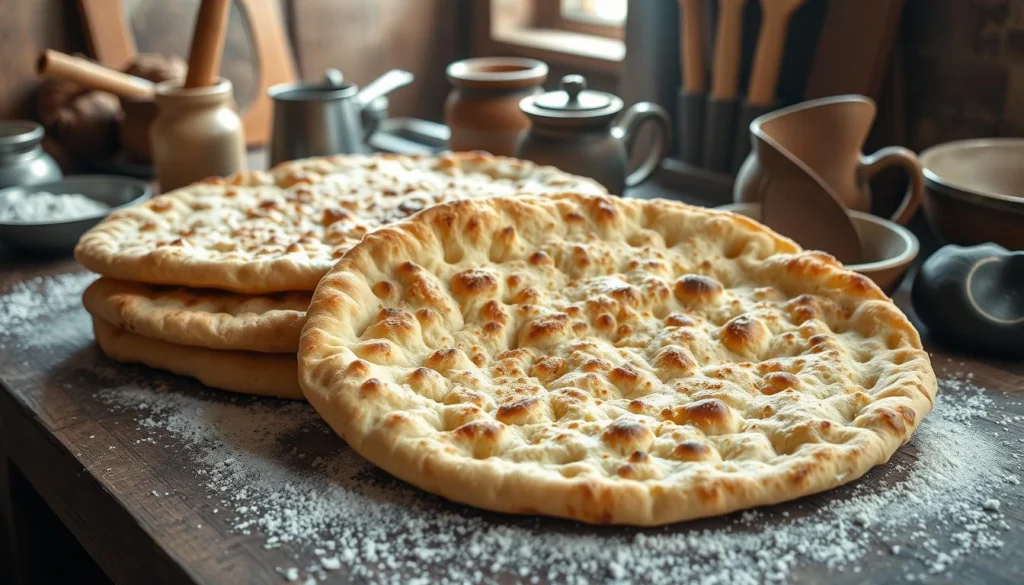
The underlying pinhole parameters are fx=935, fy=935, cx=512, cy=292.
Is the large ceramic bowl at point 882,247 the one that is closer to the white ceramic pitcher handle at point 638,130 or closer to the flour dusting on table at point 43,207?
the white ceramic pitcher handle at point 638,130

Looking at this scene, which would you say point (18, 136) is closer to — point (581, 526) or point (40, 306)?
point (40, 306)

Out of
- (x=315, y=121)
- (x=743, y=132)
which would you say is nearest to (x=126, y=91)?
(x=315, y=121)

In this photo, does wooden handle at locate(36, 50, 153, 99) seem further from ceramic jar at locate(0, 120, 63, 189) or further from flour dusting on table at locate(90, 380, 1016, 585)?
flour dusting on table at locate(90, 380, 1016, 585)

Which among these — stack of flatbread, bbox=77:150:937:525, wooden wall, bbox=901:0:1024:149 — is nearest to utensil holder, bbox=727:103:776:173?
wooden wall, bbox=901:0:1024:149

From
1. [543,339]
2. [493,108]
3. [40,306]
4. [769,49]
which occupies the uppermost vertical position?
[769,49]

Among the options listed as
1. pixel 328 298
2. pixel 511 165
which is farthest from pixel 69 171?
pixel 328 298
